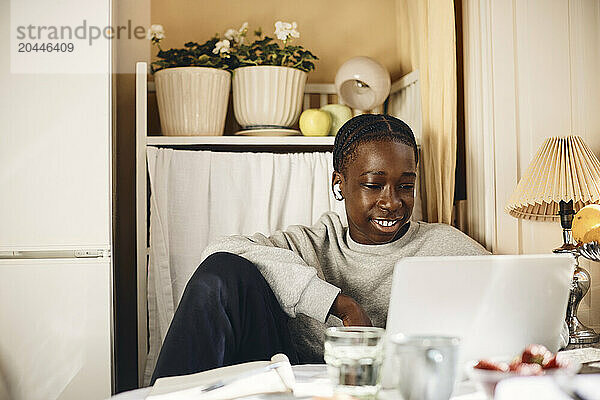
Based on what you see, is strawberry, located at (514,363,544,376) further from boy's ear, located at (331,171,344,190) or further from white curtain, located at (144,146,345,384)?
white curtain, located at (144,146,345,384)

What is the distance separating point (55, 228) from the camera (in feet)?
5.74

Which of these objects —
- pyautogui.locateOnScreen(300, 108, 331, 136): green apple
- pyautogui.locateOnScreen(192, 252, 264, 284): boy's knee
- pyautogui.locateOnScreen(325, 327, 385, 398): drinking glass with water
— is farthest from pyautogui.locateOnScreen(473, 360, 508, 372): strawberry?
pyautogui.locateOnScreen(300, 108, 331, 136): green apple

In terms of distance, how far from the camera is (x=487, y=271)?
918 millimetres

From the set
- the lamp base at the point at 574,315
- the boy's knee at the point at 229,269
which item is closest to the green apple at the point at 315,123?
the boy's knee at the point at 229,269

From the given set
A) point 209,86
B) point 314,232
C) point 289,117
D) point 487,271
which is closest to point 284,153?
point 289,117

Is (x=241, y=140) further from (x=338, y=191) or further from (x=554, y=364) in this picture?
(x=554, y=364)

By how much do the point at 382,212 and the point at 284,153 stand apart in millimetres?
647

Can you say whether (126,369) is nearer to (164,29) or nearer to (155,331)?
(155,331)

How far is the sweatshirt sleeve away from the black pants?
0.11 feet

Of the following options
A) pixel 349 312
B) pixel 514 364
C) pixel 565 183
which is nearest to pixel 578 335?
pixel 565 183

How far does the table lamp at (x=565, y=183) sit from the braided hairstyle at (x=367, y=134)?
0.98 feet

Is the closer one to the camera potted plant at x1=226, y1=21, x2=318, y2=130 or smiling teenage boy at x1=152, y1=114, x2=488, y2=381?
smiling teenage boy at x1=152, y1=114, x2=488, y2=381

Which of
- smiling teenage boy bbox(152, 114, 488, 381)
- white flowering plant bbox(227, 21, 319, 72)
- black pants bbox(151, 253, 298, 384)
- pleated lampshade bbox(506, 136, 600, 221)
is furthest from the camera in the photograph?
white flowering plant bbox(227, 21, 319, 72)

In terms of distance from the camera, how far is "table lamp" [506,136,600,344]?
1634mm
